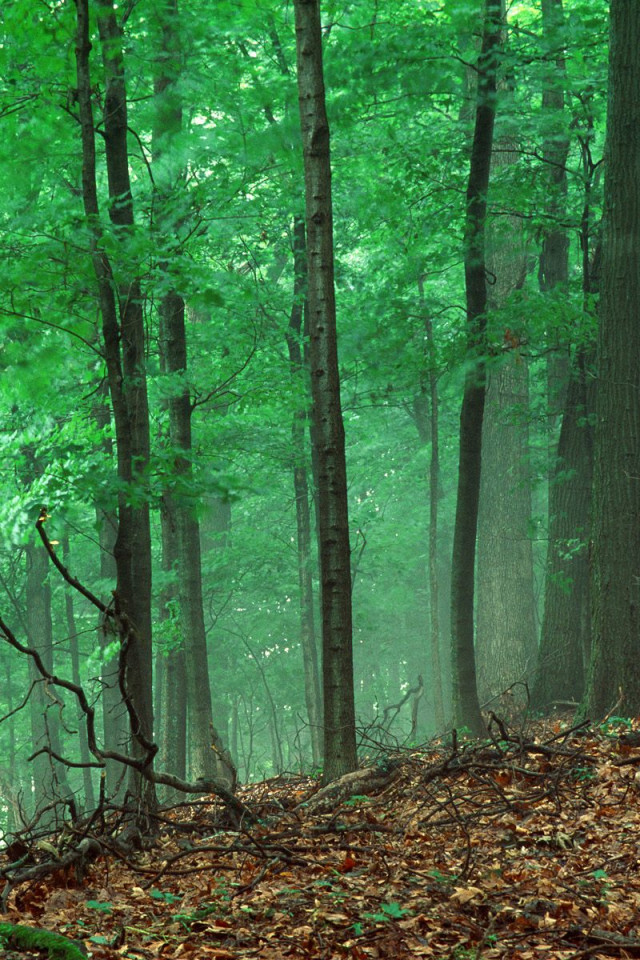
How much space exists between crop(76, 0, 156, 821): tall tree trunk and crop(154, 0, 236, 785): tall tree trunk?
47 centimetres

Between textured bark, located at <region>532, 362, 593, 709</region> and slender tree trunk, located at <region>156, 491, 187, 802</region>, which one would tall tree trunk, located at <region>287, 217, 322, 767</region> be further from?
textured bark, located at <region>532, 362, 593, 709</region>

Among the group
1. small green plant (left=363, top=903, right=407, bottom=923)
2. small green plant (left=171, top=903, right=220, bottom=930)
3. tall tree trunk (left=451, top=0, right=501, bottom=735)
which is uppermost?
tall tree trunk (left=451, top=0, right=501, bottom=735)

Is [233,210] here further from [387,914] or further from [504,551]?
[387,914]

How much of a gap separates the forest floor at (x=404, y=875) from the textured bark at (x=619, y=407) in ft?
3.59

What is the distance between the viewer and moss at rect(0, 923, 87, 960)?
3.55m

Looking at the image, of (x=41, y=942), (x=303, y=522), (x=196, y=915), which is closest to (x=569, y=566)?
(x=303, y=522)

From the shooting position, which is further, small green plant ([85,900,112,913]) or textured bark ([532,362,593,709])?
textured bark ([532,362,593,709])

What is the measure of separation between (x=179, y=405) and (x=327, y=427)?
4.58m

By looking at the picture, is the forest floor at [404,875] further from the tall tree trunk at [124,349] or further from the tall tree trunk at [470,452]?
the tall tree trunk at [470,452]

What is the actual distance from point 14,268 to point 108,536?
10428mm

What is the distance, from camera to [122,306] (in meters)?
7.89

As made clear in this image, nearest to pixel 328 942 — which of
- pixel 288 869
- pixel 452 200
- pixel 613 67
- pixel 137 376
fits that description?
pixel 288 869

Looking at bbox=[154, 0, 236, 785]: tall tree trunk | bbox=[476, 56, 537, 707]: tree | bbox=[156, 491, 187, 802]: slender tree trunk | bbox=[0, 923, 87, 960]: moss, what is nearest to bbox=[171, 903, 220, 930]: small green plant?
bbox=[0, 923, 87, 960]: moss

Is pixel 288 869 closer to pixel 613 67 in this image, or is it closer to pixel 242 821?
pixel 242 821
